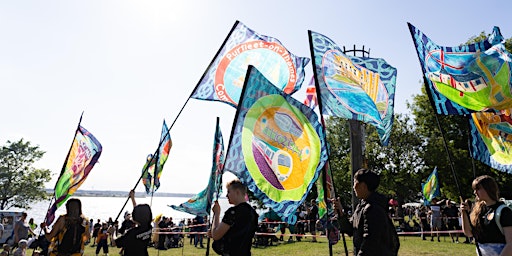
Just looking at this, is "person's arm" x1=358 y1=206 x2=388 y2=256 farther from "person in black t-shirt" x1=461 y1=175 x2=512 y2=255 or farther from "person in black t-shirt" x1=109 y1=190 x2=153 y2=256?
"person in black t-shirt" x1=109 y1=190 x2=153 y2=256

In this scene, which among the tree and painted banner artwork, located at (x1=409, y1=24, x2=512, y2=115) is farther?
the tree

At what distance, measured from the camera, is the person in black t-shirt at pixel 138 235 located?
4805 millimetres

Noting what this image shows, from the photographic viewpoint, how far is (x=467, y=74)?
23.7 ft

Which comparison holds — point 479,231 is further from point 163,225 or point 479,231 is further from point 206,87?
point 163,225

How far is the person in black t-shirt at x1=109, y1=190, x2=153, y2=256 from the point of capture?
15.8 ft

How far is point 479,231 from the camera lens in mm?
4066

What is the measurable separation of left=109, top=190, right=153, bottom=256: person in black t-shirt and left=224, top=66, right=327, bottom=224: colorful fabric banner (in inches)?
61.1

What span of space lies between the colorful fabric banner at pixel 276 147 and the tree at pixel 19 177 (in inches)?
1747

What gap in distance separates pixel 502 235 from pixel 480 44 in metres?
4.79

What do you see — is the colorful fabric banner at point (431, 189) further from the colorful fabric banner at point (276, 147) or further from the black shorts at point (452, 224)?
the colorful fabric banner at point (276, 147)

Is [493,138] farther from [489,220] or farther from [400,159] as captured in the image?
[400,159]

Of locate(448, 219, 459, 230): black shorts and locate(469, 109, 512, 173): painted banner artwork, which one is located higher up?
locate(469, 109, 512, 173): painted banner artwork

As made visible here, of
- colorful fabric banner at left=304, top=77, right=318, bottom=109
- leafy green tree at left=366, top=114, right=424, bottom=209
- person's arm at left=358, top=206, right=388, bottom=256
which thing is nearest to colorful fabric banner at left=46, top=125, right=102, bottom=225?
colorful fabric banner at left=304, top=77, right=318, bottom=109

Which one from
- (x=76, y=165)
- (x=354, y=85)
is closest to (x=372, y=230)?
(x=354, y=85)
